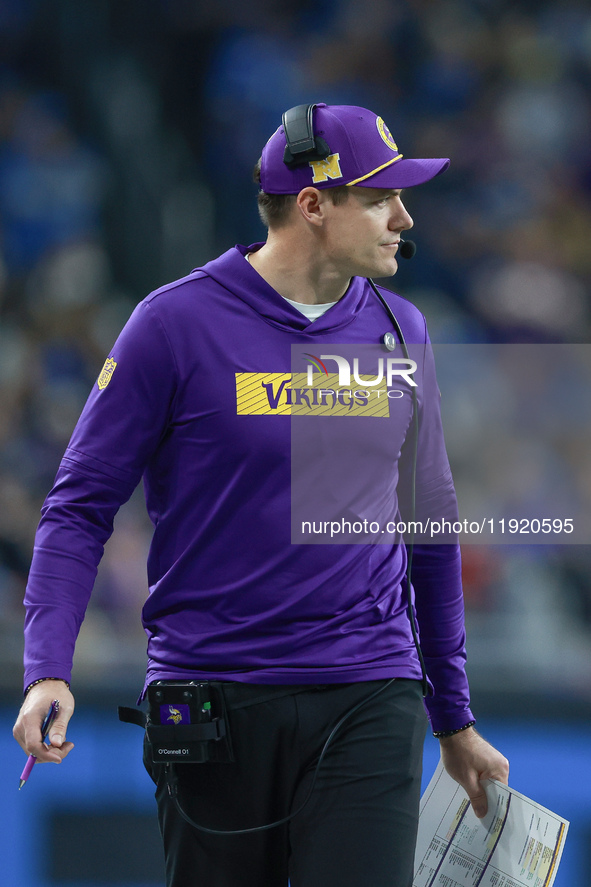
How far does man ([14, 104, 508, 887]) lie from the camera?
181cm

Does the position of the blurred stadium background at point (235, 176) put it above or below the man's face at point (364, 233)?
above

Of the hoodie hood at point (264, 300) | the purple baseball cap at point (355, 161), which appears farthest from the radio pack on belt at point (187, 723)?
the purple baseball cap at point (355, 161)

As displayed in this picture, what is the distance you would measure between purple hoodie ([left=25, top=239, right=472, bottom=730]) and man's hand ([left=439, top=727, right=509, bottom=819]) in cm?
28

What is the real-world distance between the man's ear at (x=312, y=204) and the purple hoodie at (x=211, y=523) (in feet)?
0.57

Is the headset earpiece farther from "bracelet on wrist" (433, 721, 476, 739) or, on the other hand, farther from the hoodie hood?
"bracelet on wrist" (433, 721, 476, 739)

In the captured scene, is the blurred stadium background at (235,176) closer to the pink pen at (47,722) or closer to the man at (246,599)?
the man at (246,599)

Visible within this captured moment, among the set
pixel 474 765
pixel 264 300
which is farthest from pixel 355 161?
pixel 474 765

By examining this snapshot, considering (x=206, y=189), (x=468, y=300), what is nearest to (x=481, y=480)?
(x=468, y=300)

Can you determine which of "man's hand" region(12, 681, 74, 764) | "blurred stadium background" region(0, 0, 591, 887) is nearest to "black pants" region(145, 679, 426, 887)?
"man's hand" region(12, 681, 74, 764)

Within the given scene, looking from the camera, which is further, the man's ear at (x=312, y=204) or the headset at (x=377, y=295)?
the man's ear at (x=312, y=204)

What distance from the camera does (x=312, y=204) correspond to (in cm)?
203

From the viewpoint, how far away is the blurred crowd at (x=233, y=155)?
443 cm

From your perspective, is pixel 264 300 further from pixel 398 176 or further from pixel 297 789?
pixel 297 789

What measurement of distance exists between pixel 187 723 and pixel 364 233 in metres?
0.86
